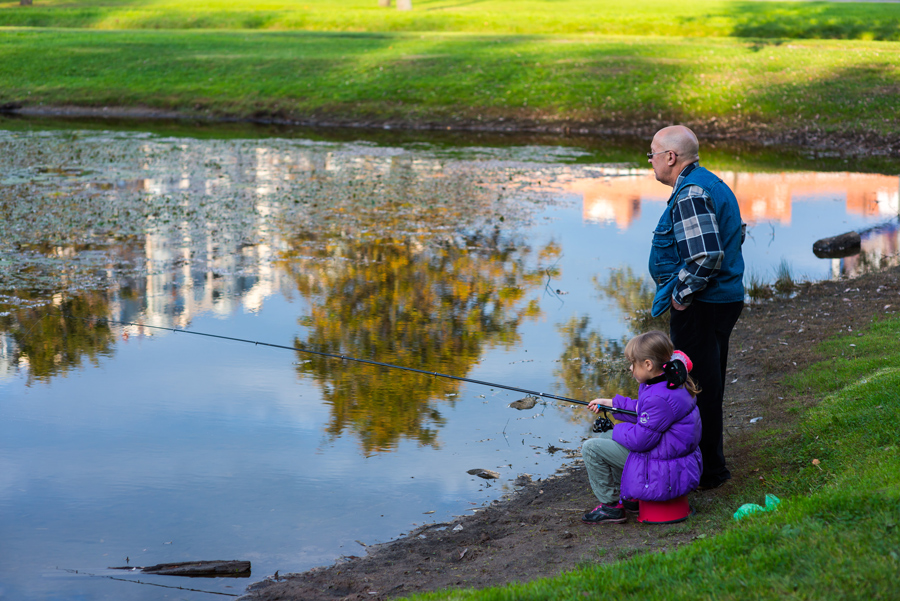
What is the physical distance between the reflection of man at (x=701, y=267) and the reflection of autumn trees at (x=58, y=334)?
5.24 metres

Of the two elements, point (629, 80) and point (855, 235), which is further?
point (629, 80)

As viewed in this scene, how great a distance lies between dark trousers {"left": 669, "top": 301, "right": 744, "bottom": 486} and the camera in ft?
16.7

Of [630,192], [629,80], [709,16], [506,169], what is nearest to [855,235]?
[630,192]

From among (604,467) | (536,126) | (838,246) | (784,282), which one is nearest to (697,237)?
(604,467)

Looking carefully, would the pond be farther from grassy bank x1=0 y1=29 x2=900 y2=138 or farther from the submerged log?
grassy bank x1=0 y1=29 x2=900 y2=138

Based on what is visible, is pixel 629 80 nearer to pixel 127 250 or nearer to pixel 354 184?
pixel 354 184

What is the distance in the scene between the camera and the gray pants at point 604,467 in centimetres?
493

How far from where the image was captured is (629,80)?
27.5 metres

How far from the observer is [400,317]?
9258 millimetres

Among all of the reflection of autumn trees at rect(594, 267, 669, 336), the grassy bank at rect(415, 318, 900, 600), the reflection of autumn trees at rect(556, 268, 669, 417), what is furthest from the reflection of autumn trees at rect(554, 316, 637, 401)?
the grassy bank at rect(415, 318, 900, 600)

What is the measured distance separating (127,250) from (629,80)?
1934 centimetres

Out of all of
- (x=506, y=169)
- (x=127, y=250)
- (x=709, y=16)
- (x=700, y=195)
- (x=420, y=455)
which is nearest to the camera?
(x=700, y=195)

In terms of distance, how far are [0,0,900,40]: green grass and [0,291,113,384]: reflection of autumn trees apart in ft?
111

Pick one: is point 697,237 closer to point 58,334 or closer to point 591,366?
point 591,366
